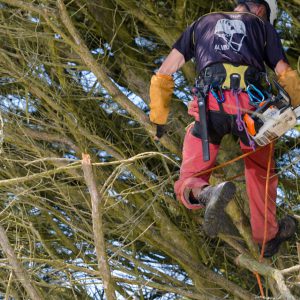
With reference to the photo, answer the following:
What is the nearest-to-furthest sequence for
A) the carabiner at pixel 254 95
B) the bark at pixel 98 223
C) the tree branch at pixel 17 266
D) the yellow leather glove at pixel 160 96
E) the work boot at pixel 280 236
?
the bark at pixel 98 223 → the tree branch at pixel 17 266 → the carabiner at pixel 254 95 → the yellow leather glove at pixel 160 96 → the work boot at pixel 280 236

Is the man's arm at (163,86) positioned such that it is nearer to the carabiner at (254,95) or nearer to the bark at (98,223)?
the carabiner at (254,95)

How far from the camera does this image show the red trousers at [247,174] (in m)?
5.65

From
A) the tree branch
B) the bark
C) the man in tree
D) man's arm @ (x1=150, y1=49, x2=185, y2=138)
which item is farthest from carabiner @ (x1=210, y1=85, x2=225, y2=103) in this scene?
the tree branch

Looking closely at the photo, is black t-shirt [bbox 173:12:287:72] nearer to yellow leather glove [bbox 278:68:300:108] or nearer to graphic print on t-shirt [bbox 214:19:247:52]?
graphic print on t-shirt [bbox 214:19:247:52]

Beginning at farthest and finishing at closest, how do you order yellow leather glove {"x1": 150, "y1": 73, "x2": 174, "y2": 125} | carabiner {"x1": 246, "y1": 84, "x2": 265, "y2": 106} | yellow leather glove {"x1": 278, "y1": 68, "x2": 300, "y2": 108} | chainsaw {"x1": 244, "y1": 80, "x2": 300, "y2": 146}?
yellow leather glove {"x1": 150, "y1": 73, "x2": 174, "y2": 125}, yellow leather glove {"x1": 278, "y1": 68, "x2": 300, "y2": 108}, carabiner {"x1": 246, "y1": 84, "x2": 265, "y2": 106}, chainsaw {"x1": 244, "y1": 80, "x2": 300, "y2": 146}

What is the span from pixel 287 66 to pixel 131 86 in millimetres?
2409

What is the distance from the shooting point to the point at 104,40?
8.18 m

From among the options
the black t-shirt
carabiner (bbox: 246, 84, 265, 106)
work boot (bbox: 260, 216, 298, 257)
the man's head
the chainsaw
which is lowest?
work boot (bbox: 260, 216, 298, 257)

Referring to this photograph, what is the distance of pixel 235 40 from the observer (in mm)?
5543

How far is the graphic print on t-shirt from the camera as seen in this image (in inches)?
218

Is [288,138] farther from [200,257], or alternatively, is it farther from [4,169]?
[4,169]

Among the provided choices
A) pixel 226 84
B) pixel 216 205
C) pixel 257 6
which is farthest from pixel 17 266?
pixel 257 6

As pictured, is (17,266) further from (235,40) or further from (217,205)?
(235,40)

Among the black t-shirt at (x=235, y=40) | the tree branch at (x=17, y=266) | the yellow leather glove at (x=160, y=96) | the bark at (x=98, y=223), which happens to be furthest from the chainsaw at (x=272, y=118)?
the tree branch at (x=17, y=266)
